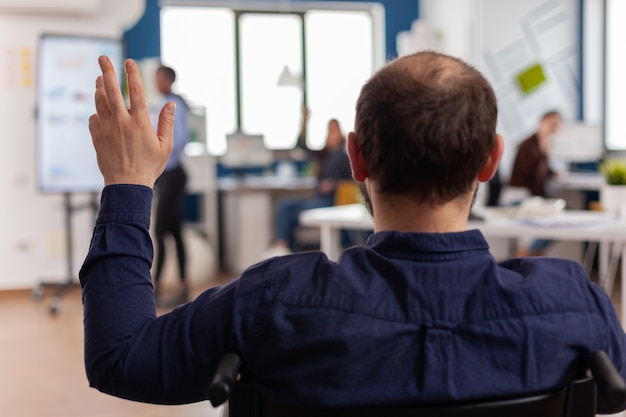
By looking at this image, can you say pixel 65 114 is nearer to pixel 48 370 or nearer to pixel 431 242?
pixel 48 370

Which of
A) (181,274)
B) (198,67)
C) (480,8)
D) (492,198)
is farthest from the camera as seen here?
(198,67)

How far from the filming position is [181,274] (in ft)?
17.9

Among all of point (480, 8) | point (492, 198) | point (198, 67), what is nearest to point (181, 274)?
point (492, 198)

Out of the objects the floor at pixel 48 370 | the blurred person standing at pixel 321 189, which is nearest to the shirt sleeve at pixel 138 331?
the floor at pixel 48 370

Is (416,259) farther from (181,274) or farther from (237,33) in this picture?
(237,33)

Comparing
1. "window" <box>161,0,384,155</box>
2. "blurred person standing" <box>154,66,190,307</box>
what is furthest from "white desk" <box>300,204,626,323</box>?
"window" <box>161,0,384,155</box>

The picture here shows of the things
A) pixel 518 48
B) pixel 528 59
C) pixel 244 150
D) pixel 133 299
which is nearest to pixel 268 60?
pixel 244 150

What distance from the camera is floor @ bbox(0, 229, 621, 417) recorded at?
3217mm

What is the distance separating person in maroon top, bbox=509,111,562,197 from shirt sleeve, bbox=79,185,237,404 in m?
5.92

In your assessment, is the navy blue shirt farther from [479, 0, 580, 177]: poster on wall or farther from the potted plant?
[479, 0, 580, 177]: poster on wall

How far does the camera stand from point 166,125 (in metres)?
0.91

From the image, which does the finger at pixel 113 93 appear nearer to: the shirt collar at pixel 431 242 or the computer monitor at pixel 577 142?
the shirt collar at pixel 431 242

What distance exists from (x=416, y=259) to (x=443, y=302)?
0.07 meters

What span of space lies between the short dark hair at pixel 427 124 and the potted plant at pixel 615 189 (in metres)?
2.69
